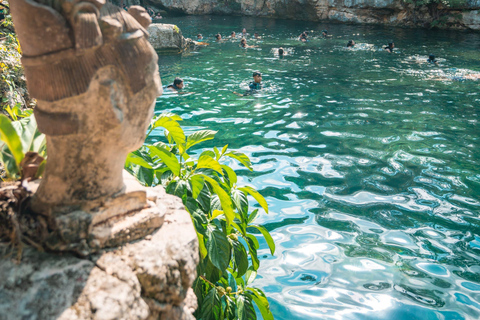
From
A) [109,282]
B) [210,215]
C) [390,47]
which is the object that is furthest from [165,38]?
[109,282]

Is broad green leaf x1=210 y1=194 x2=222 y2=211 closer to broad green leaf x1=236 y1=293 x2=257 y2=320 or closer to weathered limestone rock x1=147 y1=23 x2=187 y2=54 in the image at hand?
broad green leaf x1=236 y1=293 x2=257 y2=320

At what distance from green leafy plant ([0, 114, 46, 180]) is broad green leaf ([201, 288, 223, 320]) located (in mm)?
1359

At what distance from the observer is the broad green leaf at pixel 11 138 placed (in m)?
1.82

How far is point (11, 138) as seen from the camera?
74.3 inches

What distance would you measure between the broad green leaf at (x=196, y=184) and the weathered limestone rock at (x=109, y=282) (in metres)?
0.57

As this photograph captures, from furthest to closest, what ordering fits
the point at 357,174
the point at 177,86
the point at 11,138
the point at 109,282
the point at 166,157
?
the point at 177,86
the point at 357,174
the point at 166,157
the point at 11,138
the point at 109,282

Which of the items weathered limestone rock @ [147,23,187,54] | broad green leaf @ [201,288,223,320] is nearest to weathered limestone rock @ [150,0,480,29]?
A: weathered limestone rock @ [147,23,187,54]

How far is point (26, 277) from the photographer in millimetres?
1684

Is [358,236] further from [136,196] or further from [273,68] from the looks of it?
[273,68]

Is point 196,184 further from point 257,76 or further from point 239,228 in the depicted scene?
point 257,76

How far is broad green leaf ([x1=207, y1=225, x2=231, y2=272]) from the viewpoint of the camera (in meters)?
2.65

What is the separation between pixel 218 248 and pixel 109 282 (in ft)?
3.41

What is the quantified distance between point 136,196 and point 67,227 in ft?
1.40

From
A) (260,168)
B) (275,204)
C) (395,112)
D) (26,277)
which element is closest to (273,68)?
(395,112)
